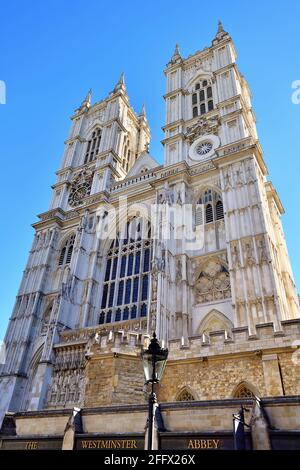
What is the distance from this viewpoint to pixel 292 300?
19.7m

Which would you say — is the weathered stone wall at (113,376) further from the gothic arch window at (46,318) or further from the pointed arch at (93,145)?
the pointed arch at (93,145)

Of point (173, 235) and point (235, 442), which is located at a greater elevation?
point (173, 235)

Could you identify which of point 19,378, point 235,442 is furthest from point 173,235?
point 235,442

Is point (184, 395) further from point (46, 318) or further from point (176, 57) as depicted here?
point (176, 57)

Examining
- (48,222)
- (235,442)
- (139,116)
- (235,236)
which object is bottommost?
(235,442)

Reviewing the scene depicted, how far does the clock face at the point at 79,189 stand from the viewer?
29.5 meters

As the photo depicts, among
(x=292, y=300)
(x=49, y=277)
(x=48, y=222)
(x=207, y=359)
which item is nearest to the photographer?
(x=207, y=359)

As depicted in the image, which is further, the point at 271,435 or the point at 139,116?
the point at 139,116

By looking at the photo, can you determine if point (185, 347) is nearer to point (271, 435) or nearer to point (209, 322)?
point (271, 435)

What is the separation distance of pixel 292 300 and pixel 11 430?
16.2 meters

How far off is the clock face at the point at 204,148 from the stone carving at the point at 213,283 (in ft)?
29.3

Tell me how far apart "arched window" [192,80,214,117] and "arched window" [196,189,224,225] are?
8728 mm

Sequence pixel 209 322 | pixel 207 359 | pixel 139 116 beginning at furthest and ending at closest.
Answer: pixel 139 116, pixel 209 322, pixel 207 359

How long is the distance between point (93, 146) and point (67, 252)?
40.5 ft
